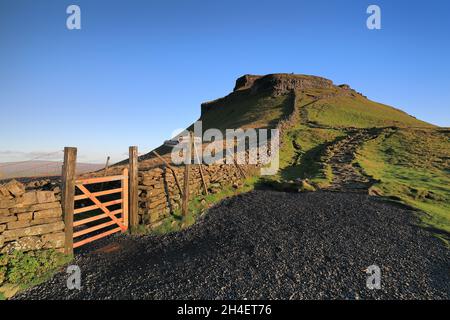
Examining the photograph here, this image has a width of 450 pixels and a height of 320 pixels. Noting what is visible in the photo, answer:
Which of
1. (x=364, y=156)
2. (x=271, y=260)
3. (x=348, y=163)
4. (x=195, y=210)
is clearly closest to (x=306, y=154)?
(x=364, y=156)

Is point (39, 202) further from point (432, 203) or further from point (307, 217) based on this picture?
point (432, 203)

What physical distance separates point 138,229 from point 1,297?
5.26 m

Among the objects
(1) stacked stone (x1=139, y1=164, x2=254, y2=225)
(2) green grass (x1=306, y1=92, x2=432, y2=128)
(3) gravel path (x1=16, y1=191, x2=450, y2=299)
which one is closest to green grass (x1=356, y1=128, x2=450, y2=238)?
(3) gravel path (x1=16, y1=191, x2=450, y2=299)

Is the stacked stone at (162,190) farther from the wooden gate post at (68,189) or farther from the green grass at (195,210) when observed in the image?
the wooden gate post at (68,189)

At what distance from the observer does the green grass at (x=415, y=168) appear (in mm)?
15094

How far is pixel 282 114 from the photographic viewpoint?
50500 mm

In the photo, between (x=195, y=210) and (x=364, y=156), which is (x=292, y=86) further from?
(x=195, y=210)

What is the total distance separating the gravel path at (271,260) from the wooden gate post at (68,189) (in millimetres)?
881

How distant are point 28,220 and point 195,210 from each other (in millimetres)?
7631

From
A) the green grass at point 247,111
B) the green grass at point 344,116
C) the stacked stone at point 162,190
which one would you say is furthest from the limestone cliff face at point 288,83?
the stacked stone at point 162,190

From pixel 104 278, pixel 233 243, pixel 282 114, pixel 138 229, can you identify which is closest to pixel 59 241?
pixel 104 278
